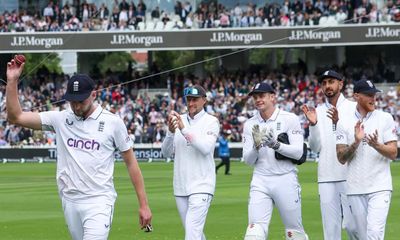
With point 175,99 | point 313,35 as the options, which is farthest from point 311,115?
point 313,35

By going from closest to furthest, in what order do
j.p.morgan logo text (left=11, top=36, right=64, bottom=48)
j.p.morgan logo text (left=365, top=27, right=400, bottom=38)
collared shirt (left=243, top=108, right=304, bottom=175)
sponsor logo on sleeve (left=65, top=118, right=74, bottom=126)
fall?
sponsor logo on sleeve (left=65, top=118, right=74, bottom=126), collared shirt (left=243, top=108, right=304, bottom=175), j.p.morgan logo text (left=365, top=27, right=400, bottom=38), j.p.morgan logo text (left=11, top=36, right=64, bottom=48)

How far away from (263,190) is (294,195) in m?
0.38

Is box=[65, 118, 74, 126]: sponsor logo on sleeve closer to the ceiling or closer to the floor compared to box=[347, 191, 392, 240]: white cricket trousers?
closer to the ceiling

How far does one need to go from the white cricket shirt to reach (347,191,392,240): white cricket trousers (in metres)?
1.85

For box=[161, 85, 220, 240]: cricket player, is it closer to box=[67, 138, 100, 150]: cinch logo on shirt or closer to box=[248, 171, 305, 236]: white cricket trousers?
box=[248, 171, 305, 236]: white cricket trousers

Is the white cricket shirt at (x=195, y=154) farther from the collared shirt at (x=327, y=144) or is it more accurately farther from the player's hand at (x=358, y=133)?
the player's hand at (x=358, y=133)

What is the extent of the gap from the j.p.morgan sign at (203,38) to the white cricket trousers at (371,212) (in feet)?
130

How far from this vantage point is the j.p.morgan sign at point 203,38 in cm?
5200

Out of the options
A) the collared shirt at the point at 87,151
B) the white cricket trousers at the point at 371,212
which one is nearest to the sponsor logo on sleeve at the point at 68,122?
the collared shirt at the point at 87,151

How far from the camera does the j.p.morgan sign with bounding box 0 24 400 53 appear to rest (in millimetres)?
52000

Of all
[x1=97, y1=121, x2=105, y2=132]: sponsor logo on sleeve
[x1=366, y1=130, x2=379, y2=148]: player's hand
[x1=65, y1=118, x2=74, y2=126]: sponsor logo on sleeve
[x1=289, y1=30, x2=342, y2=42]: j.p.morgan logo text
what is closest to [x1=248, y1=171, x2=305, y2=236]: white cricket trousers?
[x1=366, y1=130, x2=379, y2=148]: player's hand

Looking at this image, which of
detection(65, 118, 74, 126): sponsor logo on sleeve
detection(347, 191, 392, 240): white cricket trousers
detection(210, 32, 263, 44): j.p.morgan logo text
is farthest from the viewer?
detection(210, 32, 263, 44): j.p.morgan logo text

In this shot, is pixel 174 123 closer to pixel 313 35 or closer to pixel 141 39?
pixel 313 35

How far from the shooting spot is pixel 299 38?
52344 mm
